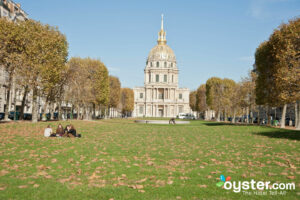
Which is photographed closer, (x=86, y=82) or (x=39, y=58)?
(x=39, y=58)

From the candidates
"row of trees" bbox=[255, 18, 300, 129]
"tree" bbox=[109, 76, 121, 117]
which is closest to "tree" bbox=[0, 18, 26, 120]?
"row of trees" bbox=[255, 18, 300, 129]

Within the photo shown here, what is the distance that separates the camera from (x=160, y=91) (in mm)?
114312

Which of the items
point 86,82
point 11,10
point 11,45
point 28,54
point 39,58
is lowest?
point 86,82

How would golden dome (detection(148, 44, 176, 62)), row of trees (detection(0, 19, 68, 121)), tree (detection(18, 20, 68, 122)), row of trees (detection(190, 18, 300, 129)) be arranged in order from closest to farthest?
1. row of trees (detection(190, 18, 300, 129))
2. row of trees (detection(0, 19, 68, 121))
3. tree (detection(18, 20, 68, 122))
4. golden dome (detection(148, 44, 176, 62))

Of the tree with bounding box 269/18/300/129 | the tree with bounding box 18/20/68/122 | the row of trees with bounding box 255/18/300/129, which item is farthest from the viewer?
the tree with bounding box 18/20/68/122

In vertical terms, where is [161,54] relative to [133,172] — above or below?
above

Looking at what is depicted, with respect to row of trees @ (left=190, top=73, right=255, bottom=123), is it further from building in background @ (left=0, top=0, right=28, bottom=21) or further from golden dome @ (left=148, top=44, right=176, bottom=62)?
building in background @ (left=0, top=0, right=28, bottom=21)

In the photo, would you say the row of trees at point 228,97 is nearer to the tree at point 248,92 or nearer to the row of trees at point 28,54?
the tree at point 248,92

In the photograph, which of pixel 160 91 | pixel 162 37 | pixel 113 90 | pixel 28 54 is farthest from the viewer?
pixel 162 37

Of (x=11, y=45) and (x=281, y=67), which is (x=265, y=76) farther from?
(x=11, y=45)

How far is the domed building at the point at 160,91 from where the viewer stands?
11019cm

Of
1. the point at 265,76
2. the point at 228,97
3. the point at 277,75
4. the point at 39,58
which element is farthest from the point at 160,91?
the point at 277,75

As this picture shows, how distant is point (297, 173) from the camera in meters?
8.78

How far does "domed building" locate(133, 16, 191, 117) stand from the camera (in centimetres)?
11019
